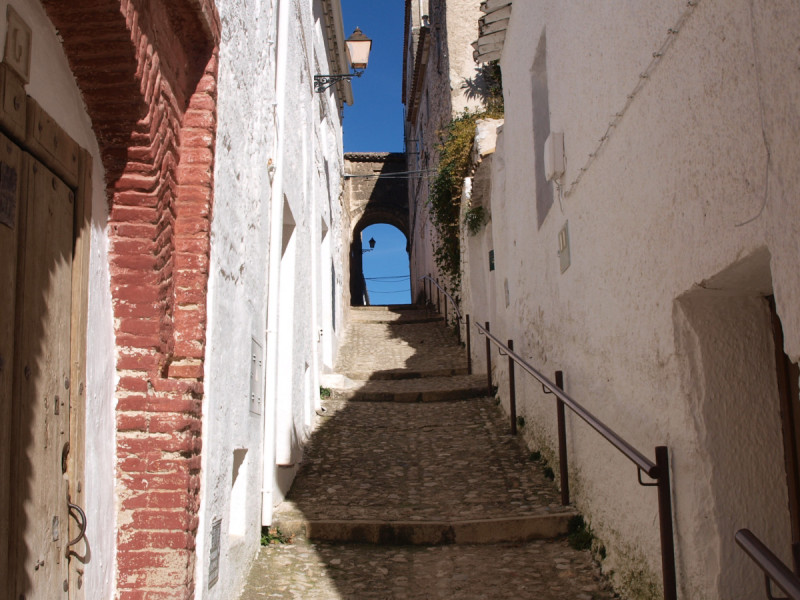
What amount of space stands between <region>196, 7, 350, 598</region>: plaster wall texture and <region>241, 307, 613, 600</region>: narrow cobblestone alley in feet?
0.98

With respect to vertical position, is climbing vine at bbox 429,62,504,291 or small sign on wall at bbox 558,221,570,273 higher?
climbing vine at bbox 429,62,504,291

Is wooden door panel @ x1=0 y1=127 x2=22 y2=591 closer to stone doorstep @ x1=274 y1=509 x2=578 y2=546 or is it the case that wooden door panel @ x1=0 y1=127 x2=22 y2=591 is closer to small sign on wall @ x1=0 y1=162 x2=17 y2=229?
small sign on wall @ x1=0 y1=162 x2=17 y2=229

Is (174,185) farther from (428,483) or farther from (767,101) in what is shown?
Answer: (428,483)

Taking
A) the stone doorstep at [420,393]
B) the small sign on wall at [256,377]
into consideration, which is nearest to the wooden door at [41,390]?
the small sign on wall at [256,377]

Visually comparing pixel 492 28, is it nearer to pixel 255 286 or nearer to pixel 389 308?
pixel 255 286

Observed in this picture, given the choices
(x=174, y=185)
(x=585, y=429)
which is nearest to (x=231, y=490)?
(x=174, y=185)

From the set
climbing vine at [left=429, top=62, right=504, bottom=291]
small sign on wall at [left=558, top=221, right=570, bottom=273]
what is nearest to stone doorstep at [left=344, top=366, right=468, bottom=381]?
climbing vine at [left=429, top=62, right=504, bottom=291]

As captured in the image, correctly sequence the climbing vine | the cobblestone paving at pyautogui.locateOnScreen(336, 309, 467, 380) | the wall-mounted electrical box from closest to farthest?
the wall-mounted electrical box < the cobblestone paving at pyautogui.locateOnScreen(336, 309, 467, 380) < the climbing vine

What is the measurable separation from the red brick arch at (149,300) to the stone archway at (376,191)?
19495mm

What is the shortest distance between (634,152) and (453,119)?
400 inches

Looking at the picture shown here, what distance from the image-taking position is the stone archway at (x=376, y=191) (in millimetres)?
22703

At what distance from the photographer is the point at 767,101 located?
2238 mm

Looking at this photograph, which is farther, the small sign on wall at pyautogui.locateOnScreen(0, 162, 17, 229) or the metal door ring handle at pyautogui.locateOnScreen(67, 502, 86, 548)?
the metal door ring handle at pyautogui.locateOnScreen(67, 502, 86, 548)

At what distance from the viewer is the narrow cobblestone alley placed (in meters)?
4.30
